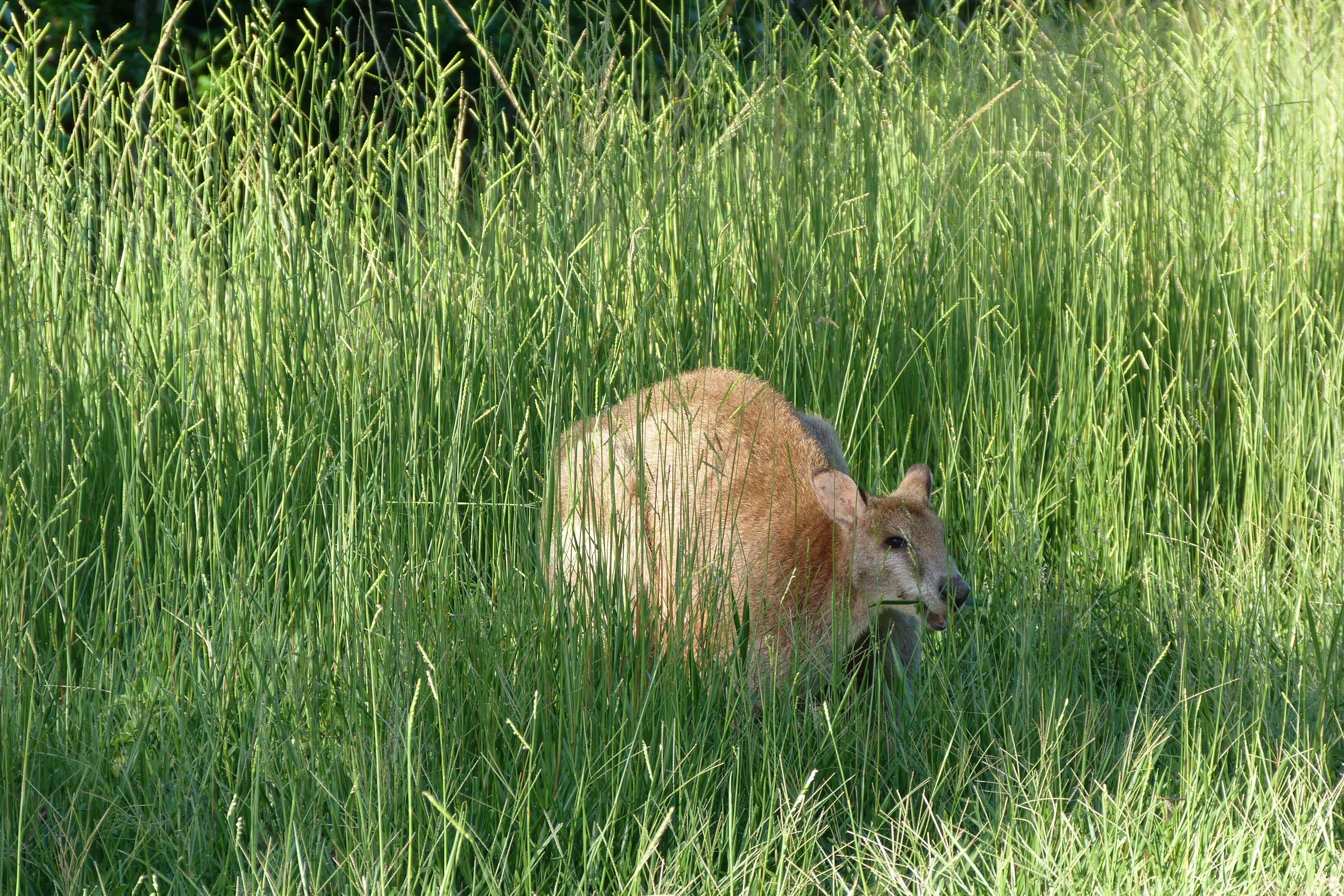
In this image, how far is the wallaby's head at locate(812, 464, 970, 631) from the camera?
3.33m

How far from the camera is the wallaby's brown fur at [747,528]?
115 inches

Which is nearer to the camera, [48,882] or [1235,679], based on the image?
[48,882]

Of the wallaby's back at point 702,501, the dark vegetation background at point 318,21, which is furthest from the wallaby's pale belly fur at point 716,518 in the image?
the dark vegetation background at point 318,21

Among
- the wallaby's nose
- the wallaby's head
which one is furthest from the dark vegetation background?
the wallaby's nose

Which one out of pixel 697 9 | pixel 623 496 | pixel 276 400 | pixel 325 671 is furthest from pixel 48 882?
pixel 697 9

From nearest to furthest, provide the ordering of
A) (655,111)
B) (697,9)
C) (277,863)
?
(277,863) < (655,111) < (697,9)

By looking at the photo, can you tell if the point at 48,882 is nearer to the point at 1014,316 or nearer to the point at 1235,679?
the point at 1235,679

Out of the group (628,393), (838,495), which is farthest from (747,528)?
(628,393)

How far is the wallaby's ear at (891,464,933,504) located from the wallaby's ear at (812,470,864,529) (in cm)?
21

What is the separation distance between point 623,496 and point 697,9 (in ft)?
16.4

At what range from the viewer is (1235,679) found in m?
2.90

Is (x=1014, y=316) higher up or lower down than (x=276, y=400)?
higher up

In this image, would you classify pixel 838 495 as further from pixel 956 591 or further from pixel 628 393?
pixel 628 393

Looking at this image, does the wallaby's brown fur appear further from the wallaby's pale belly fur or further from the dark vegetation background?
the dark vegetation background
